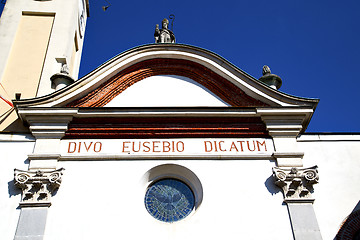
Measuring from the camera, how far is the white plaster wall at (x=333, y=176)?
32.8 feet

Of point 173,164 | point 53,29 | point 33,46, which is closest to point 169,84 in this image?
point 173,164

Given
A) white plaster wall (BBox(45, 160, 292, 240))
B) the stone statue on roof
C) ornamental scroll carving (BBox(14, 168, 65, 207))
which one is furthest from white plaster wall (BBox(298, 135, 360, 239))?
ornamental scroll carving (BBox(14, 168, 65, 207))

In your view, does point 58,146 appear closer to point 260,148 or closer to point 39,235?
point 39,235

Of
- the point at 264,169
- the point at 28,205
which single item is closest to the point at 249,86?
the point at 264,169

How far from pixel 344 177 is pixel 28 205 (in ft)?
25.0

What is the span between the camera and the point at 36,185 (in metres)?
10.1

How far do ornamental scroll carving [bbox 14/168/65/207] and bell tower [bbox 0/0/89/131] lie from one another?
8.26ft

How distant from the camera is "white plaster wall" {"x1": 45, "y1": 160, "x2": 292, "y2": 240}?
31.7 feet

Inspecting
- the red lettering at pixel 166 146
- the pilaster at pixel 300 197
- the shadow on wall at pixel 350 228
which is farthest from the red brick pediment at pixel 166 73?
the shadow on wall at pixel 350 228

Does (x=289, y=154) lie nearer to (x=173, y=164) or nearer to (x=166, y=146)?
(x=173, y=164)

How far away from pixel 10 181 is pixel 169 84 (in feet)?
17.0

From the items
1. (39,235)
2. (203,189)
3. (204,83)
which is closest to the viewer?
(39,235)

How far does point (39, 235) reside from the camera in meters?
9.43

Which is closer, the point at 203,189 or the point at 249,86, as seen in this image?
the point at 203,189
